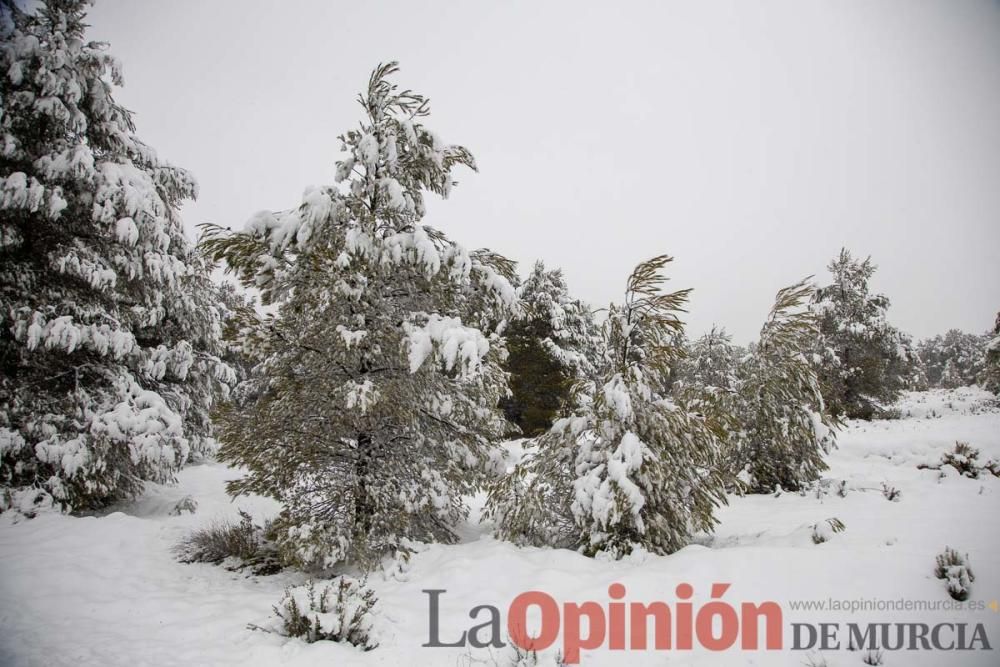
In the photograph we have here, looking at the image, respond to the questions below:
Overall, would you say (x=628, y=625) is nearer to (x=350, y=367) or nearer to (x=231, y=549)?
(x=350, y=367)

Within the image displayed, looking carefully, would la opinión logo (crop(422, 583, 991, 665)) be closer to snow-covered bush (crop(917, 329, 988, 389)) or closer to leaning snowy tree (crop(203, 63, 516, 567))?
leaning snowy tree (crop(203, 63, 516, 567))

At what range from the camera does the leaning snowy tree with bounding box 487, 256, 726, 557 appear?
5289 millimetres

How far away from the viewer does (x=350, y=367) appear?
5906mm

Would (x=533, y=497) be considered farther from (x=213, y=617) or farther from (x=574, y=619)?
(x=213, y=617)

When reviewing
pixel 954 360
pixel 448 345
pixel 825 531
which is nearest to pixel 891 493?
pixel 825 531

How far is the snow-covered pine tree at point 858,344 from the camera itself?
18.5 m

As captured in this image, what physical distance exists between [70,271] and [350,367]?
581cm

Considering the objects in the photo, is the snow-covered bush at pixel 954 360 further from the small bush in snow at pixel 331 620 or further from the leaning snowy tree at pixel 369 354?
the small bush in snow at pixel 331 620

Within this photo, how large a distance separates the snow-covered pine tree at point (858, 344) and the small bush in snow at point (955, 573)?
17.1 m

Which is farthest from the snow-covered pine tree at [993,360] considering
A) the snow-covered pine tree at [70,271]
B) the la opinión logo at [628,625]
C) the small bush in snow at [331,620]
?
the snow-covered pine tree at [70,271]

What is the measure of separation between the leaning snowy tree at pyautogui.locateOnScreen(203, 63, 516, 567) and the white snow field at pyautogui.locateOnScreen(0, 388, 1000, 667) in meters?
0.80

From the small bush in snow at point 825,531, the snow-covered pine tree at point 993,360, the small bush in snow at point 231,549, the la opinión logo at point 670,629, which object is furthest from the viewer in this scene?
the snow-covered pine tree at point 993,360

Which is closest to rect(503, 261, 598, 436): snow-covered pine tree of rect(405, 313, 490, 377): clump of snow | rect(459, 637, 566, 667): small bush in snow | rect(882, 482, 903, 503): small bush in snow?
rect(882, 482, 903, 503): small bush in snow

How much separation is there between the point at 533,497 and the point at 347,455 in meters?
2.56
